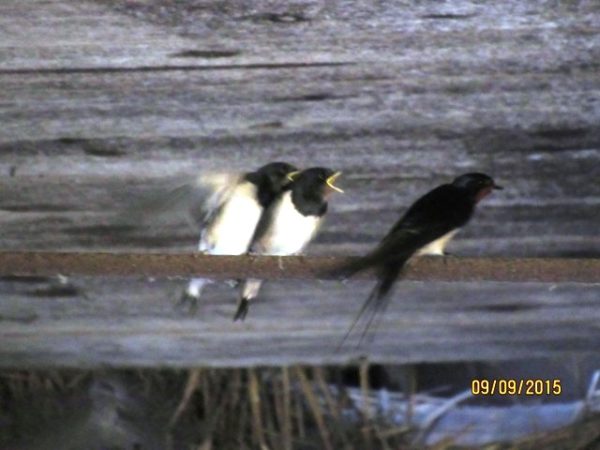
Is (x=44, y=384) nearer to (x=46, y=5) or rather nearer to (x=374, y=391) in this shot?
(x=374, y=391)

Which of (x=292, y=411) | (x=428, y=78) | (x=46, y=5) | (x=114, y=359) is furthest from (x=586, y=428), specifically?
(x=46, y=5)

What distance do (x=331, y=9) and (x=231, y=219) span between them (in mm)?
477

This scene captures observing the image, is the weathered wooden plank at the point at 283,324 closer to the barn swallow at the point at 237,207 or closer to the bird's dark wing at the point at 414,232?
the barn swallow at the point at 237,207

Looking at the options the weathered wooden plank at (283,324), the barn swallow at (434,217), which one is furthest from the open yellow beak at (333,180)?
the weathered wooden plank at (283,324)

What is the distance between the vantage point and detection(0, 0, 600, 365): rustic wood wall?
1378 mm

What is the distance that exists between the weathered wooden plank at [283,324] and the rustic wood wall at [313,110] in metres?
0.07

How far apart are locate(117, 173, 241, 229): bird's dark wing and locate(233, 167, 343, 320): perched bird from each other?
85mm

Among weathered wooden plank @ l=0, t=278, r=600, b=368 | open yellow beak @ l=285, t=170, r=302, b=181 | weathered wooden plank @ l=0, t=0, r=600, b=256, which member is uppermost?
weathered wooden plank @ l=0, t=0, r=600, b=256

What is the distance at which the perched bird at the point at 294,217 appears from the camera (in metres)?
1.62

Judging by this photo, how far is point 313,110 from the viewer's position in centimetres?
153

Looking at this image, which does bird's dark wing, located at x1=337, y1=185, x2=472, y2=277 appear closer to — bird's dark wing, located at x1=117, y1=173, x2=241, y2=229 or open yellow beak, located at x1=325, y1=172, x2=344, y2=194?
open yellow beak, located at x1=325, y1=172, x2=344, y2=194
